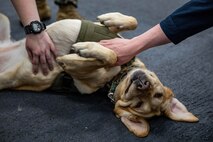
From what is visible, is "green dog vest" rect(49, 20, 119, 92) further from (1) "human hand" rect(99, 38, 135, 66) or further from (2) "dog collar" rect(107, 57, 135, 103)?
(2) "dog collar" rect(107, 57, 135, 103)

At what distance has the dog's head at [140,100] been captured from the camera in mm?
1469

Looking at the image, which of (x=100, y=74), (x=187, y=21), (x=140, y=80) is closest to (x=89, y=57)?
(x=100, y=74)

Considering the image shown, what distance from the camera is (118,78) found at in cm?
161

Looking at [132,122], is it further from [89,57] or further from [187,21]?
[187,21]

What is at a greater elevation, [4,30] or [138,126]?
[4,30]

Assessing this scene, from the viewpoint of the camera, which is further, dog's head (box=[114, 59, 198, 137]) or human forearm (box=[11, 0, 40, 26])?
human forearm (box=[11, 0, 40, 26])

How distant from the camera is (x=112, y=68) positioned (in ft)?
5.23

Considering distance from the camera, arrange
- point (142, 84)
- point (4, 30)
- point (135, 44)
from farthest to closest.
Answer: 1. point (4, 30)
2. point (135, 44)
3. point (142, 84)

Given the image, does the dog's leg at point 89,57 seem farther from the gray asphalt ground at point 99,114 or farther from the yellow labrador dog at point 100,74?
the gray asphalt ground at point 99,114

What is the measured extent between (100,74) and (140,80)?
0.20 meters

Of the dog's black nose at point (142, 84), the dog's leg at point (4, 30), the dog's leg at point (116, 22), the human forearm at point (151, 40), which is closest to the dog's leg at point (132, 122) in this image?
the dog's black nose at point (142, 84)

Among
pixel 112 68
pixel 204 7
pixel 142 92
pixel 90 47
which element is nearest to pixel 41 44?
pixel 90 47

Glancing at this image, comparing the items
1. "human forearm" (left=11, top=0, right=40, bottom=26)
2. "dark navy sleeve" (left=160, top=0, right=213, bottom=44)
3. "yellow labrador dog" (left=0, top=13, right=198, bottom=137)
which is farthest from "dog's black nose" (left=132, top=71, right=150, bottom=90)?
"human forearm" (left=11, top=0, right=40, bottom=26)

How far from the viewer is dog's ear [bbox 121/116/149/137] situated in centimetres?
150
